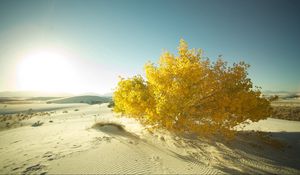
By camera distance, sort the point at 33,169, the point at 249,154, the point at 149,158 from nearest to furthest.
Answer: the point at 33,169, the point at 149,158, the point at 249,154

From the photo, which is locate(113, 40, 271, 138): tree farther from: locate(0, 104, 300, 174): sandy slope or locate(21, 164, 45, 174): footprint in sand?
locate(21, 164, 45, 174): footprint in sand

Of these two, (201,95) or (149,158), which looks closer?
(149,158)

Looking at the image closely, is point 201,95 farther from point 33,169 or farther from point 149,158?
point 33,169

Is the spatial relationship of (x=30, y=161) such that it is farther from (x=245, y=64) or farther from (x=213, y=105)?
(x=245, y=64)

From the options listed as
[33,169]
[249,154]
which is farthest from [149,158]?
[249,154]

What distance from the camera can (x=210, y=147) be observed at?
39.3ft

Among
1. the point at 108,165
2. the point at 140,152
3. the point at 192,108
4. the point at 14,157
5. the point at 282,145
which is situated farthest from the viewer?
the point at 282,145

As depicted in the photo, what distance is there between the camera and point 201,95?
1246cm

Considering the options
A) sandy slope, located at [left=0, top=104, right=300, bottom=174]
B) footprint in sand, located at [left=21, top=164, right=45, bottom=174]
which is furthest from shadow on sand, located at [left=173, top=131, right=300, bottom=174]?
footprint in sand, located at [left=21, top=164, right=45, bottom=174]

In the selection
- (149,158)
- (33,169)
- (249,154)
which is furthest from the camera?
(249,154)

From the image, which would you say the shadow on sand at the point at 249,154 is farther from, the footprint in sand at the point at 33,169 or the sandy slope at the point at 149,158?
the footprint in sand at the point at 33,169

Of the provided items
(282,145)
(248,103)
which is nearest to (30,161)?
(248,103)

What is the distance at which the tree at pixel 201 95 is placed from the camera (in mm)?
11344

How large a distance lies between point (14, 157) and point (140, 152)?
19.5 ft
